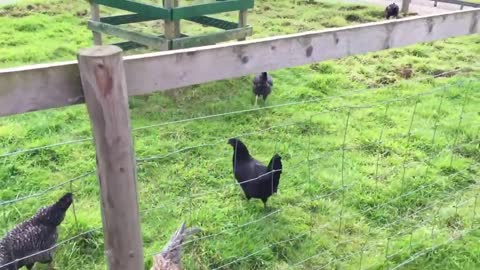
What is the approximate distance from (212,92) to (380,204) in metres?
2.69

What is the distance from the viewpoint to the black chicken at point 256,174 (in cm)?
363

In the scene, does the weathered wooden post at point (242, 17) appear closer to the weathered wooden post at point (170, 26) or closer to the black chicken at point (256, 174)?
the weathered wooden post at point (170, 26)

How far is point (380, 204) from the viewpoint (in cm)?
389

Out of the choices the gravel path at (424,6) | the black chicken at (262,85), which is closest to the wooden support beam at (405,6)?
the gravel path at (424,6)

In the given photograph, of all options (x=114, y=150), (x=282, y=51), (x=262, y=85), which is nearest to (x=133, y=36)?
(x=262, y=85)

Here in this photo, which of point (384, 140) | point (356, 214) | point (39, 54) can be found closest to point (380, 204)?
point (356, 214)

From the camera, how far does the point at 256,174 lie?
375cm

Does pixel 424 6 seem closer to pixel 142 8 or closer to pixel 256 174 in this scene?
pixel 142 8

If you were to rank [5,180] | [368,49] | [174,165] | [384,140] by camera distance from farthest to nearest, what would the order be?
[384,140], [174,165], [5,180], [368,49]

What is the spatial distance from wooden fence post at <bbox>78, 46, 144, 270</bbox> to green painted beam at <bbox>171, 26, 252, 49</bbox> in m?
3.94

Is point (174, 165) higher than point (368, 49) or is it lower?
lower

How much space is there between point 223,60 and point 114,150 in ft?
1.88

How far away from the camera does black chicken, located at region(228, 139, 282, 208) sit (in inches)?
143

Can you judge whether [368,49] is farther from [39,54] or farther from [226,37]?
[39,54]
